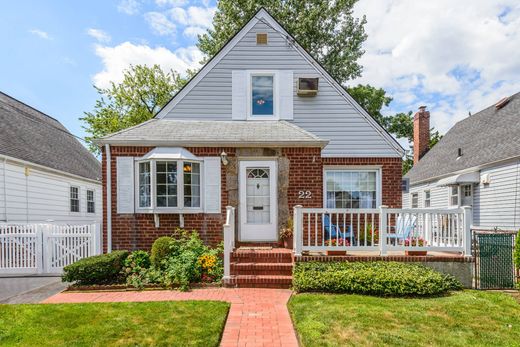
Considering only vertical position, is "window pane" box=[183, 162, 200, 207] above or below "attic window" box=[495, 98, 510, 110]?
below

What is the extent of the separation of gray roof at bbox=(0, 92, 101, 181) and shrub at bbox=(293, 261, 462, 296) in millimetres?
11099

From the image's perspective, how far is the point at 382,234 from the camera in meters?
7.33

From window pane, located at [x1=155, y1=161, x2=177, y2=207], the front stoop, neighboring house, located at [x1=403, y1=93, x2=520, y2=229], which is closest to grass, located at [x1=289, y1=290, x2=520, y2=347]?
the front stoop

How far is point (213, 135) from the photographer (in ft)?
30.3

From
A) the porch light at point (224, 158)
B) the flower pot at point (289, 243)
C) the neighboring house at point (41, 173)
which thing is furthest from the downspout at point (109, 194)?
the flower pot at point (289, 243)

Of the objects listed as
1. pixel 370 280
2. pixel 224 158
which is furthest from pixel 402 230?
pixel 224 158

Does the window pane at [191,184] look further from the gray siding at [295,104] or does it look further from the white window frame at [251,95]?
the white window frame at [251,95]

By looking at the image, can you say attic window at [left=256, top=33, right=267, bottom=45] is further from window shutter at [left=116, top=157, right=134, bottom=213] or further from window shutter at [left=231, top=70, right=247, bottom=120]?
window shutter at [left=116, top=157, right=134, bottom=213]

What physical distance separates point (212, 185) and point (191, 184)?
558 mm

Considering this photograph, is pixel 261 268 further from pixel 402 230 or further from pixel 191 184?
pixel 402 230

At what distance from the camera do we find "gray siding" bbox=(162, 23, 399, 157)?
35.2ft

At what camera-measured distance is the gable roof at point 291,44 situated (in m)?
10.7

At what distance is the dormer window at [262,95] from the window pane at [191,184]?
2.99 meters

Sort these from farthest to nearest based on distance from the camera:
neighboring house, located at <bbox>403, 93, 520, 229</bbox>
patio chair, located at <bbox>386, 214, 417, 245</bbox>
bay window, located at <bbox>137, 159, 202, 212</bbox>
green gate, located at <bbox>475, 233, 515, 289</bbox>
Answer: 1. neighboring house, located at <bbox>403, 93, 520, 229</bbox>
2. bay window, located at <bbox>137, 159, 202, 212</bbox>
3. patio chair, located at <bbox>386, 214, 417, 245</bbox>
4. green gate, located at <bbox>475, 233, 515, 289</bbox>
